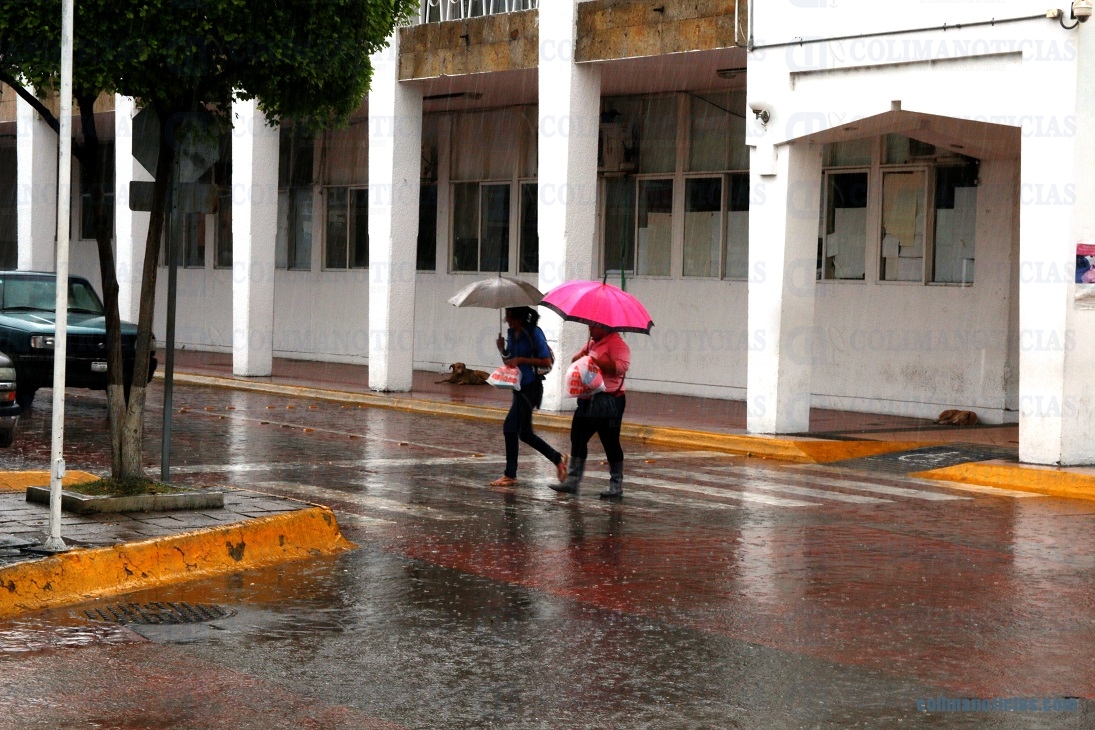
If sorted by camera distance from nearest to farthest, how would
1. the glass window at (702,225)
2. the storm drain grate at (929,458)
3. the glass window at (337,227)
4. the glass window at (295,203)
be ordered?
the storm drain grate at (929,458) → the glass window at (702,225) → the glass window at (337,227) → the glass window at (295,203)

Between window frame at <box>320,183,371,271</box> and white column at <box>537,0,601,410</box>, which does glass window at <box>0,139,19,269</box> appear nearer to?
window frame at <box>320,183,371,271</box>

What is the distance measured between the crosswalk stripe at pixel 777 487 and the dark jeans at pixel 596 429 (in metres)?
1.59

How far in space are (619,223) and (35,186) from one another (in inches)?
507

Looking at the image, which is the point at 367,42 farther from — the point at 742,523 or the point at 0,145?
the point at 0,145

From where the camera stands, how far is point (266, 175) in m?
24.4

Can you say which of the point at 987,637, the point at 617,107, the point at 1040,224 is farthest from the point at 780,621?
the point at 617,107

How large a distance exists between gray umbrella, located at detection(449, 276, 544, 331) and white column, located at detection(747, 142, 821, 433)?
438cm

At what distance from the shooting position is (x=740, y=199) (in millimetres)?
22312

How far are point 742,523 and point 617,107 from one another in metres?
13.3

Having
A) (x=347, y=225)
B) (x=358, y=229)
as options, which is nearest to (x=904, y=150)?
(x=358, y=229)

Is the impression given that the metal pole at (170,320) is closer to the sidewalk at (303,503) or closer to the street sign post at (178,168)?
the street sign post at (178,168)

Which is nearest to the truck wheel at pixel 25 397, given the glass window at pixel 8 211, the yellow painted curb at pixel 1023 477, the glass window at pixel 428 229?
the glass window at pixel 428 229

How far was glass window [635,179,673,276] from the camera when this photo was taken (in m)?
23.6

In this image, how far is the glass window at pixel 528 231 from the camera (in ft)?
84.9
